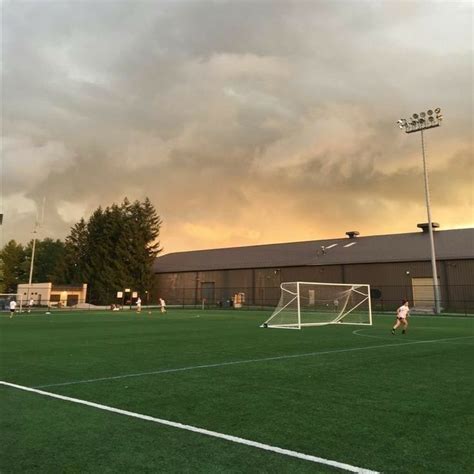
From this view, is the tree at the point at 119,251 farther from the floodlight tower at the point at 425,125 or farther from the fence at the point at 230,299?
the floodlight tower at the point at 425,125

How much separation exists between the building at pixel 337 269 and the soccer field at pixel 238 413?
120ft

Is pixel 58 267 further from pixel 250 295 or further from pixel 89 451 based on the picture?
pixel 89 451

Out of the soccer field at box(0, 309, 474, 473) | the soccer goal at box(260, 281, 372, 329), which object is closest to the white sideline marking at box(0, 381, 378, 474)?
the soccer field at box(0, 309, 474, 473)

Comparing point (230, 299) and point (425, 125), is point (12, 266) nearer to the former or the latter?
point (230, 299)

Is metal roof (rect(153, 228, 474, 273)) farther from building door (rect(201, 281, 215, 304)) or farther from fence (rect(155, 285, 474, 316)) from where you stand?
fence (rect(155, 285, 474, 316))

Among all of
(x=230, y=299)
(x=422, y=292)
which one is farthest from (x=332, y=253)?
(x=230, y=299)

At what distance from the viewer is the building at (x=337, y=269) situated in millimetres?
45719

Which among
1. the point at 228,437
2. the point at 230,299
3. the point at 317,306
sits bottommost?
the point at 228,437

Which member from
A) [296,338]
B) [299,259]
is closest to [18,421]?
[296,338]

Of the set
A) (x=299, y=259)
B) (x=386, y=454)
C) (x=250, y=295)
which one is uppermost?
(x=299, y=259)

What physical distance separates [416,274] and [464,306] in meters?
5.66

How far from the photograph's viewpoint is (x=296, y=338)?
58.1ft

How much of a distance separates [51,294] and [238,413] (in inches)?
2317

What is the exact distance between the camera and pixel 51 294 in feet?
195
